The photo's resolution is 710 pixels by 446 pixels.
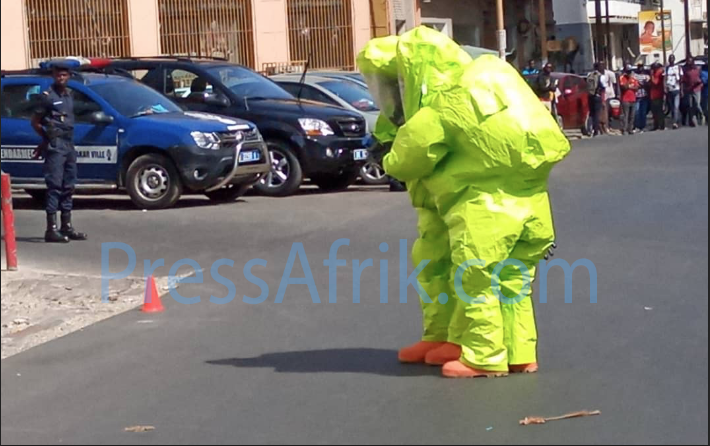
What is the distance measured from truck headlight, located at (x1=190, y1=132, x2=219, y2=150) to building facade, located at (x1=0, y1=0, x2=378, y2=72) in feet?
36.4

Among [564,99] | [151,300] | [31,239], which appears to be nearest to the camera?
[151,300]

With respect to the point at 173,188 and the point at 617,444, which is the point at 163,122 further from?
the point at 617,444

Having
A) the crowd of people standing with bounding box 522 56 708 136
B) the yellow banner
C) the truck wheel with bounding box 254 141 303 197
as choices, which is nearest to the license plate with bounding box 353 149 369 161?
the truck wheel with bounding box 254 141 303 197

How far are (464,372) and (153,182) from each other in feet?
29.8

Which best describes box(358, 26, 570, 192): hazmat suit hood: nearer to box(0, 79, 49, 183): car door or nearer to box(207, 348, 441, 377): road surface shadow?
box(207, 348, 441, 377): road surface shadow

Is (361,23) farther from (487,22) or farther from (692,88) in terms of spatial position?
(487,22)

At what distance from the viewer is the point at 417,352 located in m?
7.55

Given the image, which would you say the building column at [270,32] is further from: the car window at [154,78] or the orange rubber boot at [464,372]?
the orange rubber boot at [464,372]

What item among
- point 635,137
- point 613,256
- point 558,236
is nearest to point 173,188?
point 558,236

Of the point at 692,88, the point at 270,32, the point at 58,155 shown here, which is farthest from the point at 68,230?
the point at 692,88

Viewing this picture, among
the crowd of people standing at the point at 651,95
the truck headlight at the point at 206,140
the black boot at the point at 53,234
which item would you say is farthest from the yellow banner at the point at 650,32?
the black boot at the point at 53,234

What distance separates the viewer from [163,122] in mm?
15406

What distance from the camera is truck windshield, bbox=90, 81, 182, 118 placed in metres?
15.6

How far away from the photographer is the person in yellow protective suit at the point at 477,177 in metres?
6.74
